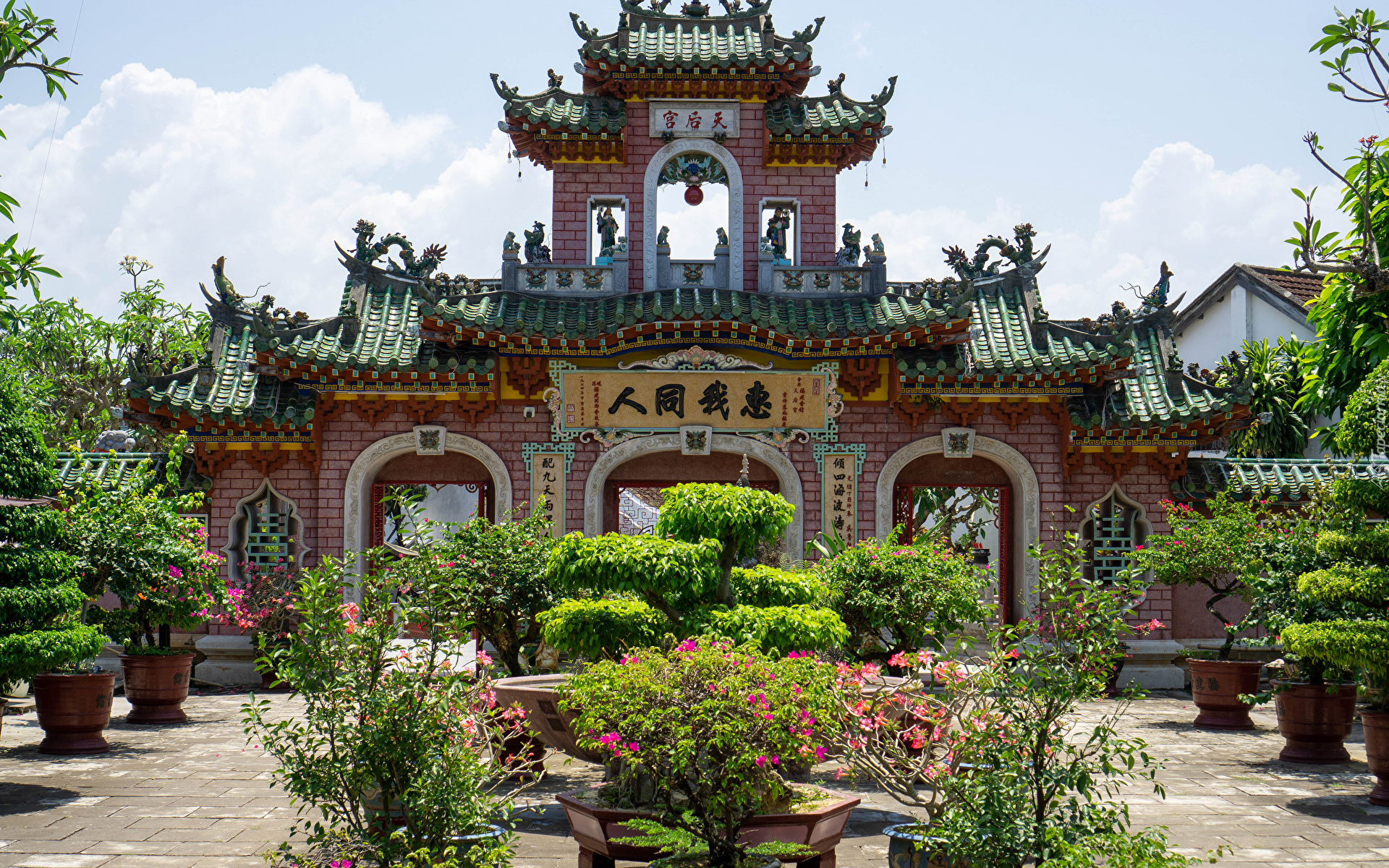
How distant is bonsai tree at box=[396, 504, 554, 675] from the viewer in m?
9.76

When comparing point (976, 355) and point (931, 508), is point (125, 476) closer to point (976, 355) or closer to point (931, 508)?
point (976, 355)

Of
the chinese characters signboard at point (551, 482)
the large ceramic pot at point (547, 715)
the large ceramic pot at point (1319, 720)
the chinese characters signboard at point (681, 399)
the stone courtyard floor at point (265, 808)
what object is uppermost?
the chinese characters signboard at point (681, 399)

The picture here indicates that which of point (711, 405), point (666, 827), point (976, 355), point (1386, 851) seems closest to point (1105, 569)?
point (976, 355)

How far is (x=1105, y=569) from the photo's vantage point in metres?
14.8

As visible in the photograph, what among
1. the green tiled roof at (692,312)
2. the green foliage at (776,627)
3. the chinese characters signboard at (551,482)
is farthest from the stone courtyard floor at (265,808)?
the green tiled roof at (692,312)

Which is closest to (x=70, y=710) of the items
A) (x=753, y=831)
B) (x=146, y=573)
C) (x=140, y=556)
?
(x=146, y=573)

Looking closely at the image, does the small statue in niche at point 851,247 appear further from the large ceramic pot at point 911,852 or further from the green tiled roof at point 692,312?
the large ceramic pot at point 911,852

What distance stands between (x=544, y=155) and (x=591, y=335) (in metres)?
3.06

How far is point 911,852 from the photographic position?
5477 millimetres

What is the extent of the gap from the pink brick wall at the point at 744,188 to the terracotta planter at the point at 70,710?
7.53 metres

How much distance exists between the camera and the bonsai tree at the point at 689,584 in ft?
24.2

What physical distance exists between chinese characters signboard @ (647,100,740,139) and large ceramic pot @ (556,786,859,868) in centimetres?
1089

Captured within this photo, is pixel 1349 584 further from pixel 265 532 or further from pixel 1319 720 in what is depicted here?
pixel 265 532

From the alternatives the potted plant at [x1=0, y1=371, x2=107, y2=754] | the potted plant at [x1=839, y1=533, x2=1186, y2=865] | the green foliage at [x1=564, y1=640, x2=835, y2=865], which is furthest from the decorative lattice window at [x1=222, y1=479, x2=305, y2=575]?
the potted plant at [x1=839, y1=533, x2=1186, y2=865]
